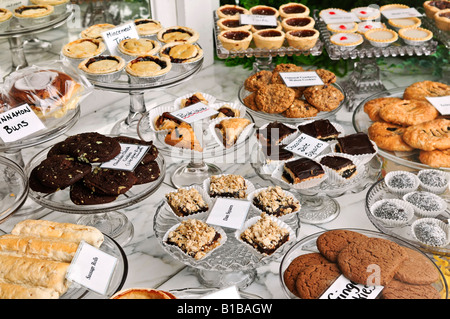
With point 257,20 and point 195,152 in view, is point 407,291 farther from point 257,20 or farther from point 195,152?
point 257,20

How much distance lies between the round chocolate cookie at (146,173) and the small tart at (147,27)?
126 cm

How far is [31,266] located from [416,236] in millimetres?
1509

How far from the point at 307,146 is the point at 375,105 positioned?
0.71 meters

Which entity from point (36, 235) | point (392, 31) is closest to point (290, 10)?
point (392, 31)

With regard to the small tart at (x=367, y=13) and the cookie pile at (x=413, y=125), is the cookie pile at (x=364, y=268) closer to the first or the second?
the cookie pile at (x=413, y=125)

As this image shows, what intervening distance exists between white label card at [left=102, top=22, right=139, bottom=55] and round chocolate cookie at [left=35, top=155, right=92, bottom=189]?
1.07 m

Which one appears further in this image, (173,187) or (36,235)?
(173,187)

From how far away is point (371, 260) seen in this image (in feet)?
5.65

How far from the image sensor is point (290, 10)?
357 cm

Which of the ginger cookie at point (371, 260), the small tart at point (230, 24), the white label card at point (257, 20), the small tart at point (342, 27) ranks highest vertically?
the white label card at point (257, 20)

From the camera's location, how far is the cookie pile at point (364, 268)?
1649 millimetres

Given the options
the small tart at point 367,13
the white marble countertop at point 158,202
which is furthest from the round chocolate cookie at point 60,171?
the small tart at point 367,13

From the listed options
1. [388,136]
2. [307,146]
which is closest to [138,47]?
[307,146]
